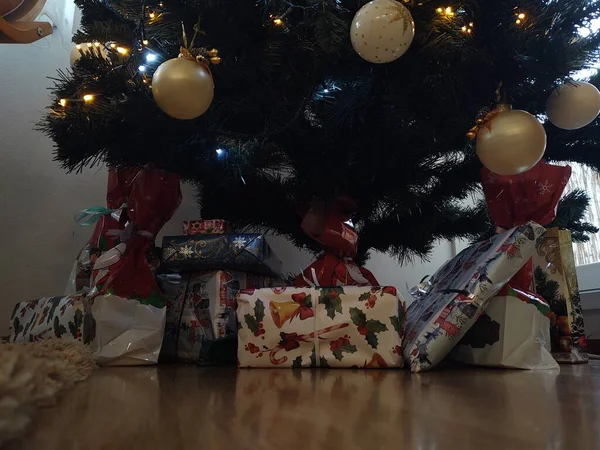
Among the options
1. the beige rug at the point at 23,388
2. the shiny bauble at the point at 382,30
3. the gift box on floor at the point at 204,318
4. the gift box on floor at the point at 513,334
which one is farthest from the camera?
the gift box on floor at the point at 204,318

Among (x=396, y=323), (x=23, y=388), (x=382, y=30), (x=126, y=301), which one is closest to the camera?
(x=23, y=388)

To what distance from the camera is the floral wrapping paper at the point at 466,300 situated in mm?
632

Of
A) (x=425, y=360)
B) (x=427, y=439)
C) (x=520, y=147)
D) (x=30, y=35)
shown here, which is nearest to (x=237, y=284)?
(x=425, y=360)

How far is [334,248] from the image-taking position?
31.6 inches

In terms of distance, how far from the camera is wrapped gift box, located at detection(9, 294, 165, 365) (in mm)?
749

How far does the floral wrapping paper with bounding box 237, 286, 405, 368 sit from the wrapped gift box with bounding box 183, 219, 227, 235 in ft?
0.54

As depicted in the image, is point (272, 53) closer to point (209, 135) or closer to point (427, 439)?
point (209, 135)

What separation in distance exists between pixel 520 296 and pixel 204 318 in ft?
1.53

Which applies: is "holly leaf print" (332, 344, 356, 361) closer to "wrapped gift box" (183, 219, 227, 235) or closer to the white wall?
"wrapped gift box" (183, 219, 227, 235)

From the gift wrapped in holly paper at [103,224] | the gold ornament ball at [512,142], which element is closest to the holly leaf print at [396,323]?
the gold ornament ball at [512,142]

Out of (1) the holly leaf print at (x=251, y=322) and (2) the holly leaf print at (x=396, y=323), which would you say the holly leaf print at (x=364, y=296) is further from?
(1) the holly leaf print at (x=251, y=322)

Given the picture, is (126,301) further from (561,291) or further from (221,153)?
(561,291)

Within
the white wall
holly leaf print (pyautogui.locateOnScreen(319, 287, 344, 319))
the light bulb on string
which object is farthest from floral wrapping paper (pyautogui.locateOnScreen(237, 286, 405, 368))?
the white wall

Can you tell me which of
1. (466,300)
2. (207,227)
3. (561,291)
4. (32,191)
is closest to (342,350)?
(466,300)
